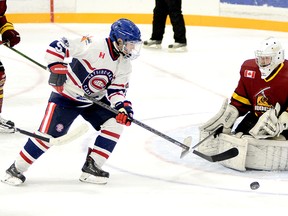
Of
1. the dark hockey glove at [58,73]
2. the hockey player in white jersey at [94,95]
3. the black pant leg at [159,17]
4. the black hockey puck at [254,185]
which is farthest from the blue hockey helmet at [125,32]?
the black pant leg at [159,17]

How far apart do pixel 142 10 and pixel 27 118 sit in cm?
439

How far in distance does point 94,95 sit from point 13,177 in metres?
0.46

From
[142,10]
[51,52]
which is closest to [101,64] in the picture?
[51,52]

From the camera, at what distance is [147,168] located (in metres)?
3.38

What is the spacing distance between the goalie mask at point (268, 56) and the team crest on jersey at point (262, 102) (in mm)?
84

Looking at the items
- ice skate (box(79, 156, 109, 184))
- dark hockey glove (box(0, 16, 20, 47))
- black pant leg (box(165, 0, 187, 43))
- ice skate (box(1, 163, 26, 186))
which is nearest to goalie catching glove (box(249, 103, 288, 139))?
ice skate (box(79, 156, 109, 184))

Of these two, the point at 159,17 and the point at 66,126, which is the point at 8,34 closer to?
the point at 66,126

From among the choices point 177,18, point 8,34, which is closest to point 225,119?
point 8,34

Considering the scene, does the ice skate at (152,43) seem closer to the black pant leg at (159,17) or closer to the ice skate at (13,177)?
the black pant leg at (159,17)

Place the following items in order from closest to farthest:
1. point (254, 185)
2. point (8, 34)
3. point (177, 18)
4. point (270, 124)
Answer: point (254, 185)
point (270, 124)
point (8, 34)
point (177, 18)

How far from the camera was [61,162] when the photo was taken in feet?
11.3

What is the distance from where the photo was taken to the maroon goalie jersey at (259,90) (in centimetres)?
334

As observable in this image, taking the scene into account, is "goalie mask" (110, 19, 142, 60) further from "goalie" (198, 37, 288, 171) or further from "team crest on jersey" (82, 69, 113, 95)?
"goalie" (198, 37, 288, 171)

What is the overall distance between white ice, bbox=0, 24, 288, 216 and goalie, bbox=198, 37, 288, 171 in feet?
0.22
